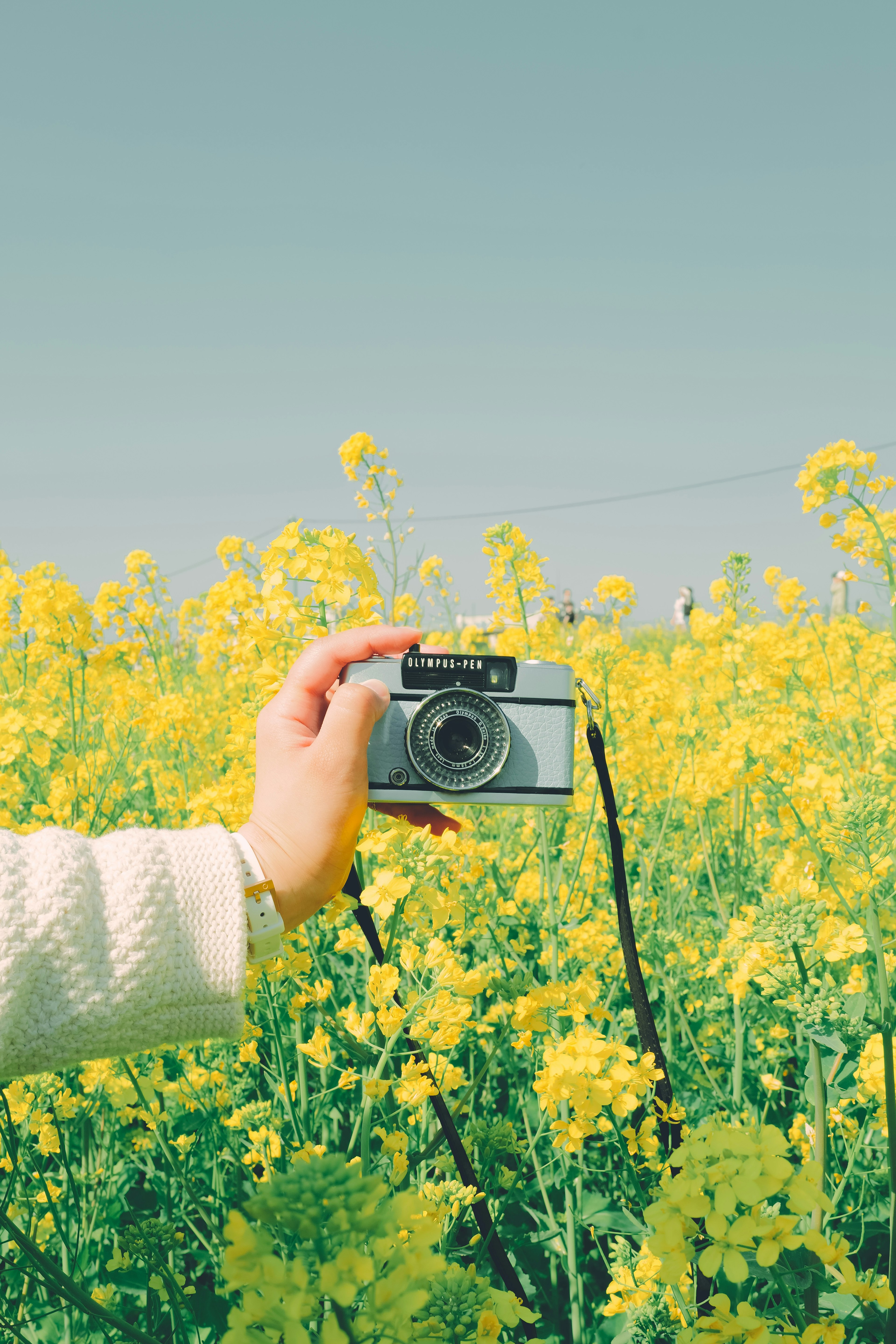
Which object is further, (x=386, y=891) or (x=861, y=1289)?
(x=386, y=891)

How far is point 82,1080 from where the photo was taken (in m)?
1.93

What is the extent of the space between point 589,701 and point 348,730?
0.43m

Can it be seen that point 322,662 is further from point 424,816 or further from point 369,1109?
point 369,1109

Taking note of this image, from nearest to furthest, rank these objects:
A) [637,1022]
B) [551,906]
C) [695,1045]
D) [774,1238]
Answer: [774,1238] < [637,1022] < [551,906] < [695,1045]

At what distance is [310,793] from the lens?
1270mm

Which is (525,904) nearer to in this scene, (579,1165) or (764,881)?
(764,881)

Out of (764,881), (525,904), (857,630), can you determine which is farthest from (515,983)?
Answer: (857,630)

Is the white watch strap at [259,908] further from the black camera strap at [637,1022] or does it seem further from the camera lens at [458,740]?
the camera lens at [458,740]

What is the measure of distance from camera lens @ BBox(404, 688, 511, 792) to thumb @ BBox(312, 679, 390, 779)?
4.5 inches

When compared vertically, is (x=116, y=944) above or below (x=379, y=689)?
below

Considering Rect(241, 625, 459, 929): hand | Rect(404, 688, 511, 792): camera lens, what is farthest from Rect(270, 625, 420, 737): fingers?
Rect(404, 688, 511, 792): camera lens

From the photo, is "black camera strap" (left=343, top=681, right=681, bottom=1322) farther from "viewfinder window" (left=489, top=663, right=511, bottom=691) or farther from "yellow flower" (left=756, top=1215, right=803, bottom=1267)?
"yellow flower" (left=756, top=1215, right=803, bottom=1267)

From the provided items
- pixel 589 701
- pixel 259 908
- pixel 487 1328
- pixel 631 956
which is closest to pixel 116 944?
pixel 259 908

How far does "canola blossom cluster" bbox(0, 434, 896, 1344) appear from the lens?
2.44ft
